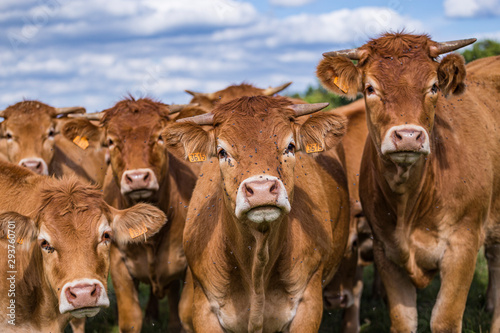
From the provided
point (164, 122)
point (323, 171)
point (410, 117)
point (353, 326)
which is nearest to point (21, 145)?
point (164, 122)

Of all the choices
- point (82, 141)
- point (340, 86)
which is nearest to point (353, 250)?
point (340, 86)

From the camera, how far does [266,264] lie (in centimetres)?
486

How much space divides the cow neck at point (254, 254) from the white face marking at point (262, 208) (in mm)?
457

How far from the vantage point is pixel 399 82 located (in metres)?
5.36

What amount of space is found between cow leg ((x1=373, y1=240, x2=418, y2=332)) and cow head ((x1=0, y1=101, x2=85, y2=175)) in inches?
183

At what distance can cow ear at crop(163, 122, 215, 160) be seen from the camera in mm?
4965

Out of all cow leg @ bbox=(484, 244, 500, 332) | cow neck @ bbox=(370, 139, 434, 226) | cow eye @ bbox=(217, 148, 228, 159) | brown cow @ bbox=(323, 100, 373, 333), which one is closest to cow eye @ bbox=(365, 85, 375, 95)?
cow neck @ bbox=(370, 139, 434, 226)

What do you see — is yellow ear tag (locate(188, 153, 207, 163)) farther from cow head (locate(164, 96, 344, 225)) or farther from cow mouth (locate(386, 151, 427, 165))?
cow mouth (locate(386, 151, 427, 165))

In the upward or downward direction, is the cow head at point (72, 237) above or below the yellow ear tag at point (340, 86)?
below

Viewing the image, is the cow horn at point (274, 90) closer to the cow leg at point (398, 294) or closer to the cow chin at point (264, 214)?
the cow leg at point (398, 294)

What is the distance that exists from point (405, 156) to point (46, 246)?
2929 millimetres

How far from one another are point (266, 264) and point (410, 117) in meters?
1.67

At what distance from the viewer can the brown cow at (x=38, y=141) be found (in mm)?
8602

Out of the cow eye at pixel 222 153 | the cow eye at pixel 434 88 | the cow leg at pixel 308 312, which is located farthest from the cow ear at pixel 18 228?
the cow eye at pixel 434 88
